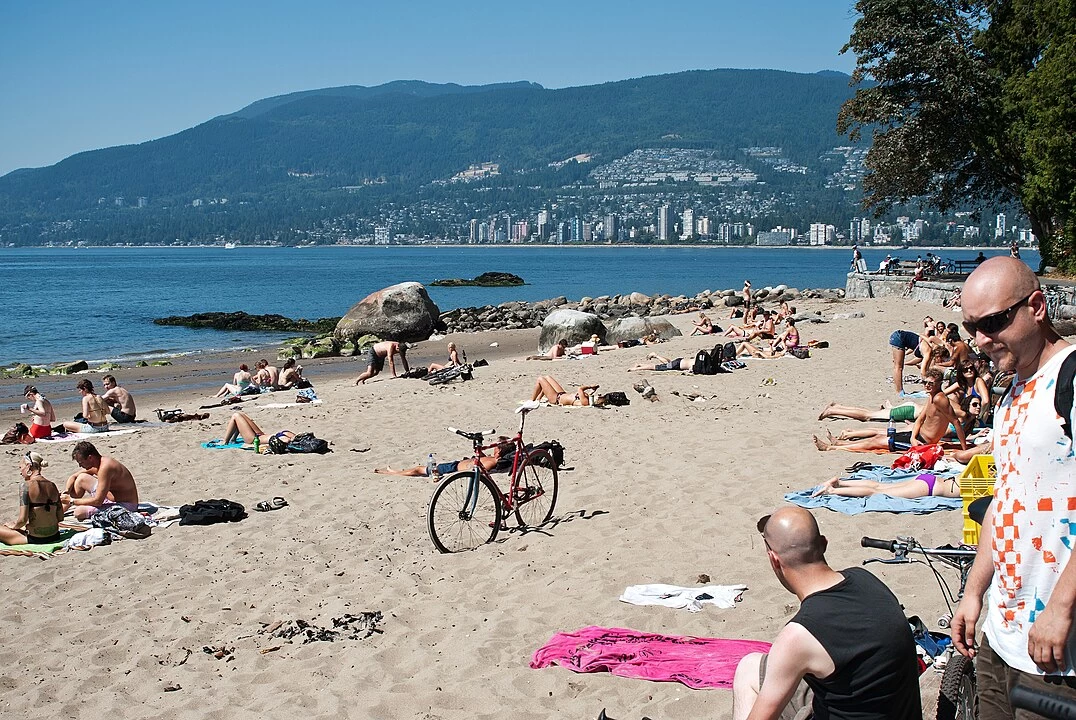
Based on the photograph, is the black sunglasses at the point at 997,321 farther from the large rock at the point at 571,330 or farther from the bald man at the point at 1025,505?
the large rock at the point at 571,330

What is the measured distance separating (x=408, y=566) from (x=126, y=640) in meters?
2.05

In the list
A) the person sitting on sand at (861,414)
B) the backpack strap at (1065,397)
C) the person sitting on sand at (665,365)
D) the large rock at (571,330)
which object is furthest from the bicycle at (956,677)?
the large rock at (571,330)

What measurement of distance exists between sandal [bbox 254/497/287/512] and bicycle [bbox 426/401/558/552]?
6.49ft

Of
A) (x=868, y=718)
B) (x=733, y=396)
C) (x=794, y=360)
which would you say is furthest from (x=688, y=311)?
(x=868, y=718)

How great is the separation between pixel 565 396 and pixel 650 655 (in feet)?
29.4

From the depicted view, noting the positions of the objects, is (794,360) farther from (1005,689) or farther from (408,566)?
(1005,689)

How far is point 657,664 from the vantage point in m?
5.22

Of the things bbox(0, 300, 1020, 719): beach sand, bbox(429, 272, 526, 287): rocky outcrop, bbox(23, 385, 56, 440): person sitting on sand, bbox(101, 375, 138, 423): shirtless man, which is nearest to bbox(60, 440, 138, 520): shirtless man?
bbox(0, 300, 1020, 719): beach sand

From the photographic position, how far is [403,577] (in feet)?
23.8

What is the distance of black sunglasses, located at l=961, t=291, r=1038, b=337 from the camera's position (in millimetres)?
2699

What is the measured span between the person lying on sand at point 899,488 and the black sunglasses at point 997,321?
5553 millimetres

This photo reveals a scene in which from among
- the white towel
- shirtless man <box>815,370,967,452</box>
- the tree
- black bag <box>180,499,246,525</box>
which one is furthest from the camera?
the tree

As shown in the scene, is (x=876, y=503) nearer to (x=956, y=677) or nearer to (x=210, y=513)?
(x=956, y=677)

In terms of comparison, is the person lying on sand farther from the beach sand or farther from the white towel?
the white towel
